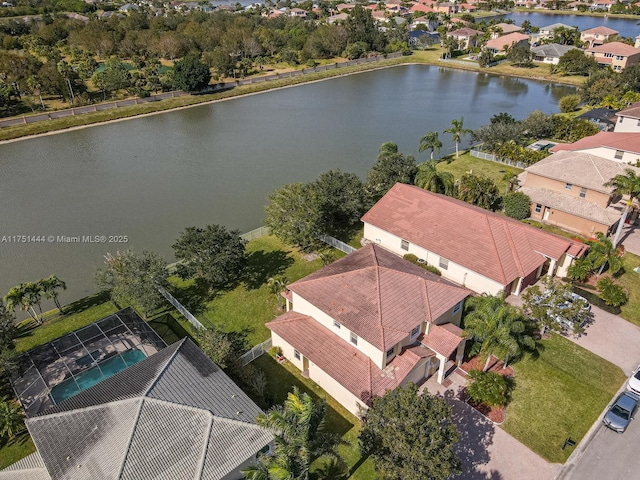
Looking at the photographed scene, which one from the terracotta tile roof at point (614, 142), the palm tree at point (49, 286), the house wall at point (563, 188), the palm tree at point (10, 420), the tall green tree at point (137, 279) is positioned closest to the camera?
the palm tree at point (10, 420)

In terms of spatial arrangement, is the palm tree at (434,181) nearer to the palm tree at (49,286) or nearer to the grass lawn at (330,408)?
the grass lawn at (330,408)

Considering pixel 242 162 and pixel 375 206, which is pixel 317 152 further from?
pixel 375 206

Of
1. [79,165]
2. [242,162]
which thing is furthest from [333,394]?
[79,165]

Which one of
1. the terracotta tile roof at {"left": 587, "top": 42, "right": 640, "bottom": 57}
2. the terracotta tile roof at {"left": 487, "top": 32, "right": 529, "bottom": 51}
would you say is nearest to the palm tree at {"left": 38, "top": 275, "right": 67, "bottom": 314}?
the terracotta tile roof at {"left": 587, "top": 42, "right": 640, "bottom": 57}

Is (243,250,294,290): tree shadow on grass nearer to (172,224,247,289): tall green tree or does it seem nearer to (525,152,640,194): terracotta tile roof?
(172,224,247,289): tall green tree

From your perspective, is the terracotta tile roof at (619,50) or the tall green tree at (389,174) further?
the terracotta tile roof at (619,50)

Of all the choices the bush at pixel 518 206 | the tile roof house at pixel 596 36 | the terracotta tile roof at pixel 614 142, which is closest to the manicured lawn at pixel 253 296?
the bush at pixel 518 206

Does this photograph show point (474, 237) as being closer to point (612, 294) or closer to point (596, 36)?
point (612, 294)
